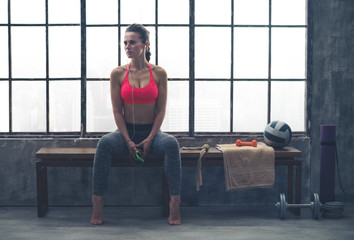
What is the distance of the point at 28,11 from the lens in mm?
4297

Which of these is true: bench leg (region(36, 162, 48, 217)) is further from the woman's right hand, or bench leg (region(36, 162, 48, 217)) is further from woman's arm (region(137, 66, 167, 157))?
woman's arm (region(137, 66, 167, 157))

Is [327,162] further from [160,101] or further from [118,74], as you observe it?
[118,74]

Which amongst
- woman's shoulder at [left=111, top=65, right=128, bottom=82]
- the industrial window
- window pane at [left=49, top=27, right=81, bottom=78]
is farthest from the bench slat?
window pane at [left=49, top=27, right=81, bottom=78]

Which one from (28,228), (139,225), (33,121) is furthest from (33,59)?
(139,225)

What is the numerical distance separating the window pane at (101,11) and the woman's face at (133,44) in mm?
585

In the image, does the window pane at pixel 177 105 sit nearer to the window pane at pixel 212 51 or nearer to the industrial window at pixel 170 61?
the industrial window at pixel 170 61

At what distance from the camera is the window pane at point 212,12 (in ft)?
14.1

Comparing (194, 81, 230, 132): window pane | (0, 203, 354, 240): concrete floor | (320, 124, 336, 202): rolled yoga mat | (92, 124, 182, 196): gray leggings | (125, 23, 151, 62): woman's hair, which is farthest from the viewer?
(194, 81, 230, 132): window pane

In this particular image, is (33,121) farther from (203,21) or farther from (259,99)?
(259,99)

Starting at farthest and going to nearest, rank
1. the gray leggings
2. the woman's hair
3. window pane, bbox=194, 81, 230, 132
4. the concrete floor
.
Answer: window pane, bbox=194, 81, 230, 132 → the woman's hair → the gray leggings → the concrete floor

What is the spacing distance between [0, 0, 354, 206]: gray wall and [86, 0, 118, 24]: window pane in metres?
1.13

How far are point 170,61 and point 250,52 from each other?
760 mm

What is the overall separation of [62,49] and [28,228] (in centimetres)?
168

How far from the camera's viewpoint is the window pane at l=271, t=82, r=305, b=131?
14.4 ft
